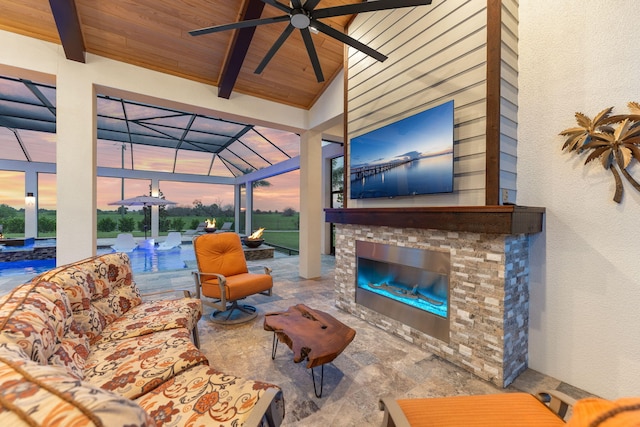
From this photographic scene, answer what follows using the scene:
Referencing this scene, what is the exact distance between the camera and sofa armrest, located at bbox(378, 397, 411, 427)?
104cm

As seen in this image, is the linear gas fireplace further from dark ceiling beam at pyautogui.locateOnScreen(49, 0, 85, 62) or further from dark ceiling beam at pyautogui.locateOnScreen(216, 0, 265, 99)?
dark ceiling beam at pyautogui.locateOnScreen(49, 0, 85, 62)

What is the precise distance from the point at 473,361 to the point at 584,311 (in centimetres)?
93

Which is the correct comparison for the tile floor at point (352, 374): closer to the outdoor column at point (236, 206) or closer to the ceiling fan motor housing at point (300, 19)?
the ceiling fan motor housing at point (300, 19)

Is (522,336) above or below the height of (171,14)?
below

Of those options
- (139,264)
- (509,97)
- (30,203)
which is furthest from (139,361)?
(30,203)

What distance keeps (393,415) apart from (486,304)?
5.02 feet

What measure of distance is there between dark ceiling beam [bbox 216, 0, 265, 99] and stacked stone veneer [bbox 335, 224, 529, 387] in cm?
326

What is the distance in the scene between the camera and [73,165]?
10.6ft

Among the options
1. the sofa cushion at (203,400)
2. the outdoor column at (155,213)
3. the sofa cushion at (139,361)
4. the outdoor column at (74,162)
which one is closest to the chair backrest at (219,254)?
the outdoor column at (74,162)

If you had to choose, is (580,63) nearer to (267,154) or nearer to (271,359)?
(271,359)

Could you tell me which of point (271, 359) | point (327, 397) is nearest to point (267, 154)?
point (271, 359)

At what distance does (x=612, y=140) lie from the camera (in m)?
1.84

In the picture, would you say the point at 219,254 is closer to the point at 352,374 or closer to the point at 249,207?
the point at 352,374

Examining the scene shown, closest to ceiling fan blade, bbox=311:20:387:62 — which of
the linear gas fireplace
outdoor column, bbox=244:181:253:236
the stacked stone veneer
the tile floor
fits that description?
the stacked stone veneer
